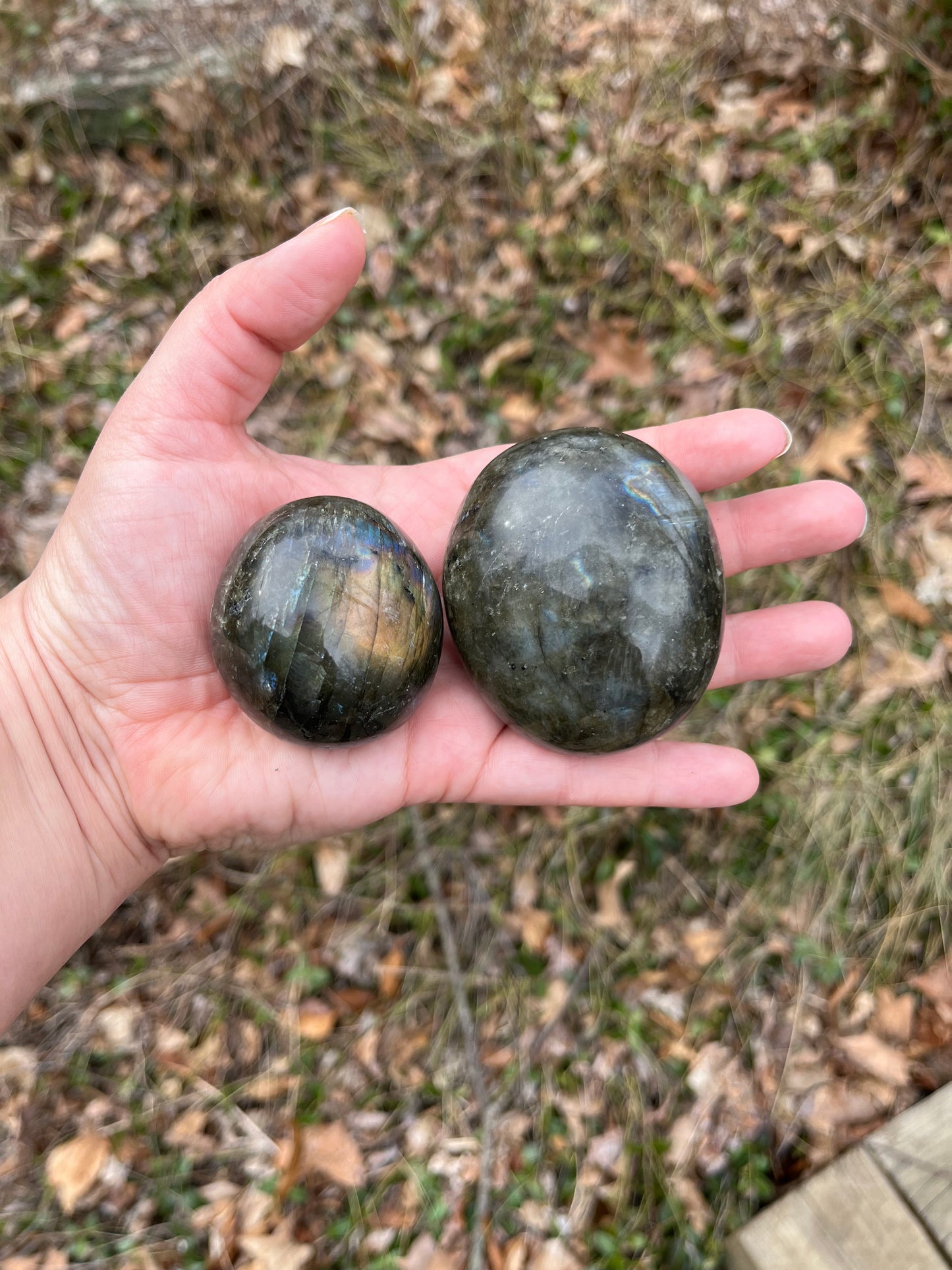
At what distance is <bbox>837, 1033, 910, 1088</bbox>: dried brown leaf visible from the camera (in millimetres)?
3125

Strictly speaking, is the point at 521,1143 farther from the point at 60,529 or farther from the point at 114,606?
the point at 60,529

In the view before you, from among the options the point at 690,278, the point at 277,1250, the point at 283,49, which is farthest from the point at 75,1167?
→ the point at 283,49

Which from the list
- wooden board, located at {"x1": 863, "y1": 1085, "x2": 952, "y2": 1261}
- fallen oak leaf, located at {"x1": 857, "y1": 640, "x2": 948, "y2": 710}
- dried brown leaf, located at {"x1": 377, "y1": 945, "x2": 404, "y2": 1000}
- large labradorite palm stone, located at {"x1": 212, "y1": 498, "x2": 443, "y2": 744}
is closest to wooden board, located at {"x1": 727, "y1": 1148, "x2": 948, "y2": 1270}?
wooden board, located at {"x1": 863, "y1": 1085, "x2": 952, "y2": 1261}

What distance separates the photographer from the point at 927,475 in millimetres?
3682

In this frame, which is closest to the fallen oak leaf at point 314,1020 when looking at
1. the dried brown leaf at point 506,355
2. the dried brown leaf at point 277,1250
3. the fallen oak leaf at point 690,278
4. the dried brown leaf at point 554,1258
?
the dried brown leaf at point 277,1250

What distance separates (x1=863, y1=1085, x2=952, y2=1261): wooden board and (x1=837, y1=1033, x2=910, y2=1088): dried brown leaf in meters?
0.13

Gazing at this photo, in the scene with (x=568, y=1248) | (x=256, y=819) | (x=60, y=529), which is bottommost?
(x=568, y=1248)

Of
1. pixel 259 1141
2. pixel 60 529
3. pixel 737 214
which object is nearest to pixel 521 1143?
pixel 259 1141

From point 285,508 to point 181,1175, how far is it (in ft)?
7.84

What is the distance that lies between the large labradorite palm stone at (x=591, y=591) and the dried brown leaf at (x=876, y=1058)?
160 centimetres

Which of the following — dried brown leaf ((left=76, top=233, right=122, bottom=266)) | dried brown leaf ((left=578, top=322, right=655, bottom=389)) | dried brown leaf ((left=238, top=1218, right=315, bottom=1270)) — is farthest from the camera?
dried brown leaf ((left=76, top=233, right=122, bottom=266))

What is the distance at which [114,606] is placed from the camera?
258 cm

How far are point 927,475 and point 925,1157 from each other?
251 centimetres

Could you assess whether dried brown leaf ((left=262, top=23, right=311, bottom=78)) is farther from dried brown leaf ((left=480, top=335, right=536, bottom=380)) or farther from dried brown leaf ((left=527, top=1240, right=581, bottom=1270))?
dried brown leaf ((left=527, top=1240, right=581, bottom=1270))
